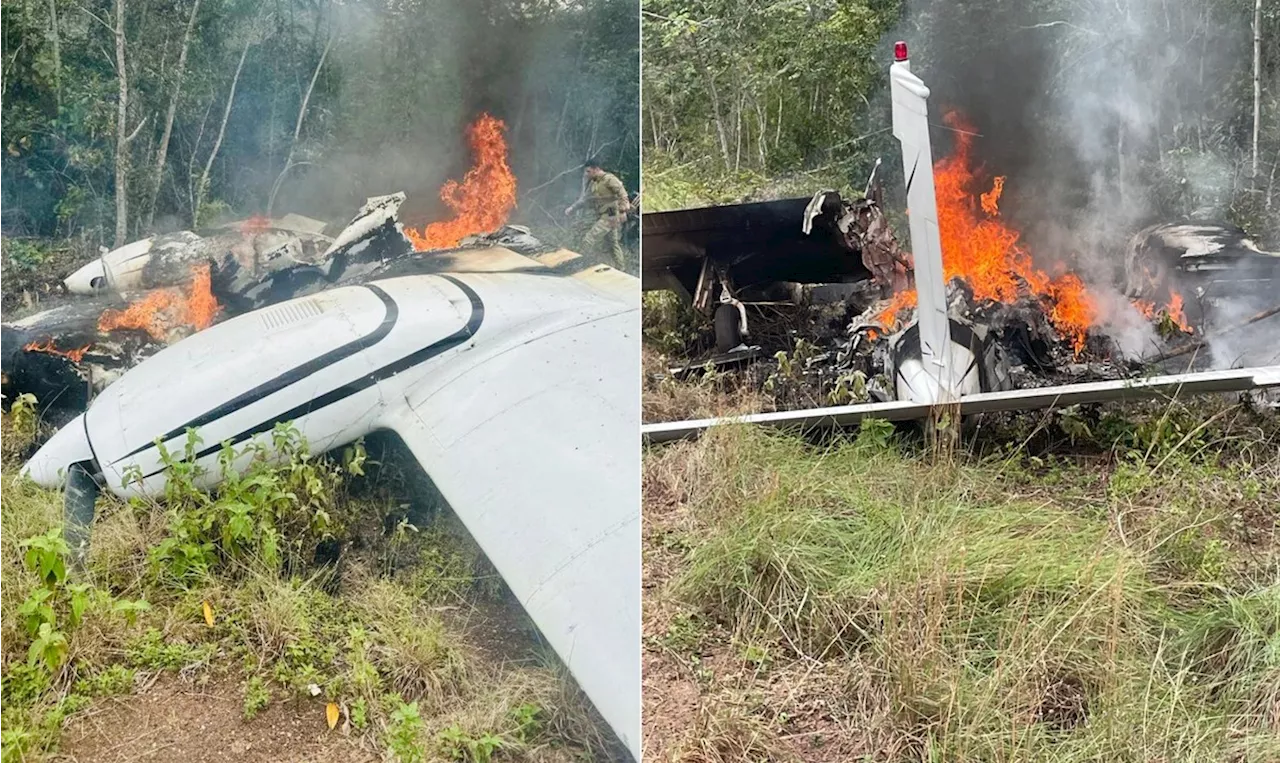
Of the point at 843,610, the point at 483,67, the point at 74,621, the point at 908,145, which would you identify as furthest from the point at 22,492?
the point at 908,145

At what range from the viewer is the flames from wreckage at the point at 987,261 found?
386 cm

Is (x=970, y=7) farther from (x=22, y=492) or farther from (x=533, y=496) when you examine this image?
(x=22, y=492)

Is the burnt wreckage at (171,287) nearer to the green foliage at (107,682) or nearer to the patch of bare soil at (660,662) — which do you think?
the green foliage at (107,682)

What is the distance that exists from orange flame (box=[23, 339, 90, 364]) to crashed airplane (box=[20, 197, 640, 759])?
0.02 m

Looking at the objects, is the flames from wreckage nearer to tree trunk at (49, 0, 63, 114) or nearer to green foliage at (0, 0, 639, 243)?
green foliage at (0, 0, 639, 243)

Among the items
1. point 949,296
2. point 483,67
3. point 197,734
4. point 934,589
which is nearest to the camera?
point 197,734

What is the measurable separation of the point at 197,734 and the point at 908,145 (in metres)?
3.20

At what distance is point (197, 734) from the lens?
106 inches

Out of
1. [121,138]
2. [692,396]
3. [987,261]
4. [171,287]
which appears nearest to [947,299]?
[987,261]

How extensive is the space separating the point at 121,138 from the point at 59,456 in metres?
0.96

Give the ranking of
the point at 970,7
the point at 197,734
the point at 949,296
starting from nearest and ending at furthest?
the point at 197,734, the point at 970,7, the point at 949,296

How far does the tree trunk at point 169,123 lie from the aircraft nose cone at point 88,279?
0.65 feet

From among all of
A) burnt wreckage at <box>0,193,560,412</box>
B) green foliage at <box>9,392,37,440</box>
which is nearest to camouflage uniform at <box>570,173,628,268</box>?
burnt wreckage at <box>0,193,560,412</box>

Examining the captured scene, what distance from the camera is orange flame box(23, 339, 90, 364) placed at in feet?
9.24
